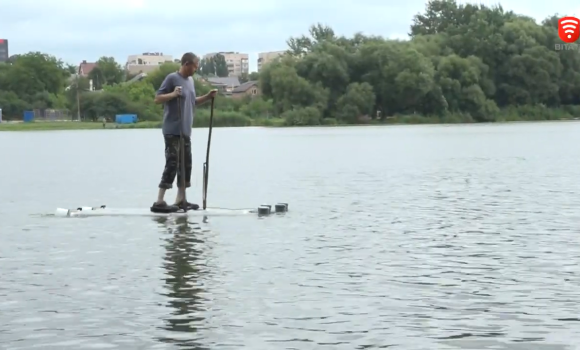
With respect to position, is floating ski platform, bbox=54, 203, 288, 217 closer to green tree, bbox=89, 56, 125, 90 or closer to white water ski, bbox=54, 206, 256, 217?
white water ski, bbox=54, 206, 256, 217

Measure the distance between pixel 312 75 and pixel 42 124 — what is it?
3316 centimetres

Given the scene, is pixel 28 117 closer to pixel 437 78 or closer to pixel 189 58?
pixel 437 78

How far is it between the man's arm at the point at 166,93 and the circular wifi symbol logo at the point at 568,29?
10801 centimetres

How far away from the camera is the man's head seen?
565 inches

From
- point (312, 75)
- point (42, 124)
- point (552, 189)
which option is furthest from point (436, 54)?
point (552, 189)

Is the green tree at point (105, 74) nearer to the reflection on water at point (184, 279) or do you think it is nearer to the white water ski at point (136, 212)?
the white water ski at point (136, 212)

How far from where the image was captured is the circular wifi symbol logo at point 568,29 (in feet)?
390

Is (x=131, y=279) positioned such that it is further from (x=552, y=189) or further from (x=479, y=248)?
(x=552, y=189)

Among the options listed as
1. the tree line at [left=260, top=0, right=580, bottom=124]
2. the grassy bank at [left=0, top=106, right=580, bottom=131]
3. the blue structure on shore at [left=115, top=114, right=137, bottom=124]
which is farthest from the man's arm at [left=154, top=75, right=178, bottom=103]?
the blue structure on shore at [left=115, top=114, right=137, bottom=124]

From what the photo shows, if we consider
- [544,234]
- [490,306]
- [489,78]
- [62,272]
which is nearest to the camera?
[490,306]

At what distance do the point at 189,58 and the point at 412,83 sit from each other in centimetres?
8744

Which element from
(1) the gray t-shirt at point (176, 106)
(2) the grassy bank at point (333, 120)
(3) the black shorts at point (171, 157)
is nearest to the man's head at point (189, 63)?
(1) the gray t-shirt at point (176, 106)

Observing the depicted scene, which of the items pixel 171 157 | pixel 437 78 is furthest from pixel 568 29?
pixel 171 157

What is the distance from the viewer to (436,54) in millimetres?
113625
